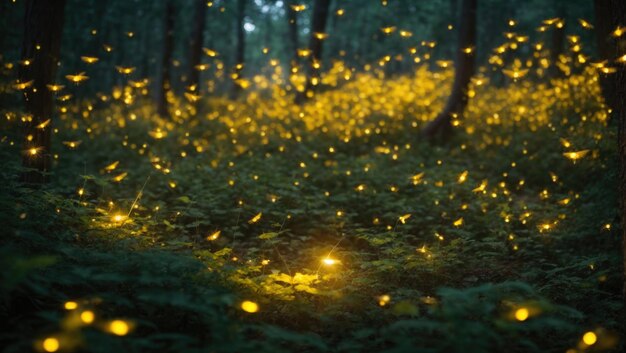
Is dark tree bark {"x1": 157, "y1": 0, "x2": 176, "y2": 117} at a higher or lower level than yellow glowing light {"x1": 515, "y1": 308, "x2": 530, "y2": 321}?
higher

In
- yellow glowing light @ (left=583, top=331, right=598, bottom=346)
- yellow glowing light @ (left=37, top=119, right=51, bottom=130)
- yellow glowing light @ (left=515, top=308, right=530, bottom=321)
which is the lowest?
yellow glowing light @ (left=515, top=308, right=530, bottom=321)

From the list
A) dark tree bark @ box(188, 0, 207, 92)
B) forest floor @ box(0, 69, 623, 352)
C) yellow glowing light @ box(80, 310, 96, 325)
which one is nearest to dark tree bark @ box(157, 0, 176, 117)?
dark tree bark @ box(188, 0, 207, 92)

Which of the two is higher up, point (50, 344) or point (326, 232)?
point (326, 232)

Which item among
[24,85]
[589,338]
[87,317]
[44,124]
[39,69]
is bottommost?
[87,317]

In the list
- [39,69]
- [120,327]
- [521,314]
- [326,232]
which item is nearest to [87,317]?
[120,327]

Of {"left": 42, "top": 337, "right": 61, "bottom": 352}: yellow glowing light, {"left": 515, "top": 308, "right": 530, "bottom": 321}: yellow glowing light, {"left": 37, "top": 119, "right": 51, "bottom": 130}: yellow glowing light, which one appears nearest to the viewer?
{"left": 42, "top": 337, "right": 61, "bottom": 352}: yellow glowing light

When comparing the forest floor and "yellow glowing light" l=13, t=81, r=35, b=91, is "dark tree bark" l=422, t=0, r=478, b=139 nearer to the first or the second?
the forest floor

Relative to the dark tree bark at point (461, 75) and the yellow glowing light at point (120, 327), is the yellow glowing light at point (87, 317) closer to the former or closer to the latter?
the yellow glowing light at point (120, 327)

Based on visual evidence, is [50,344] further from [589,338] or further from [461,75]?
[461,75]
